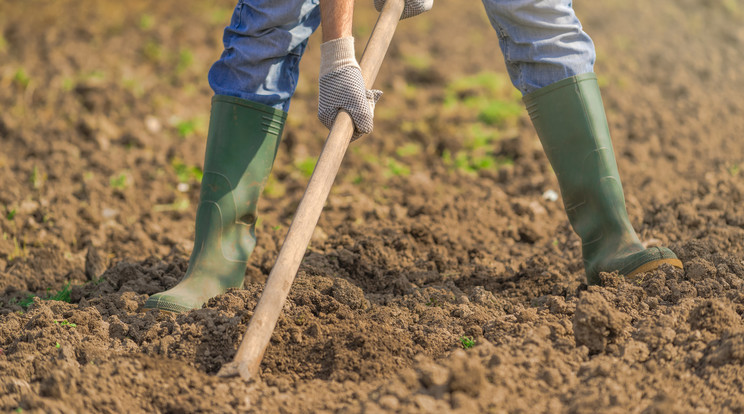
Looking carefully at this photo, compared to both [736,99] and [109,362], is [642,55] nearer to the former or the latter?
[736,99]

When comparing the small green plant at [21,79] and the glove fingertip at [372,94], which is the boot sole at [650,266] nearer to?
the glove fingertip at [372,94]

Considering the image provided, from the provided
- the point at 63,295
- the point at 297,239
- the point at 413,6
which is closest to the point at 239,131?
the point at 297,239

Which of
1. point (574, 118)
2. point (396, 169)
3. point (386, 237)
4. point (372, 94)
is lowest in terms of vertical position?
point (396, 169)

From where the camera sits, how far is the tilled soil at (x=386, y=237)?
2.00 m

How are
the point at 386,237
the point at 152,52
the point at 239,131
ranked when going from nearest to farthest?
the point at 239,131, the point at 386,237, the point at 152,52

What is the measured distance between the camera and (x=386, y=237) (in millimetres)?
3293

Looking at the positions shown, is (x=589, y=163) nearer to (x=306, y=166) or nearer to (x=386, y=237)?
(x=386, y=237)

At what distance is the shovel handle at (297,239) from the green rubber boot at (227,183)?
0.44 m

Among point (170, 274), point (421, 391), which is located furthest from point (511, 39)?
point (170, 274)

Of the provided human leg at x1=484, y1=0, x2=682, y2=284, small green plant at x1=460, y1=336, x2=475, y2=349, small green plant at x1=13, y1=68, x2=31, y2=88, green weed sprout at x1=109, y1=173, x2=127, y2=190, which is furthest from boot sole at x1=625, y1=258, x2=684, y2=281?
small green plant at x1=13, y1=68, x2=31, y2=88

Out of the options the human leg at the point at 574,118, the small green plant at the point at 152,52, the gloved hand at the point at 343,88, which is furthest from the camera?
the small green plant at the point at 152,52

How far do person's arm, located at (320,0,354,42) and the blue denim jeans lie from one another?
8.2 inches

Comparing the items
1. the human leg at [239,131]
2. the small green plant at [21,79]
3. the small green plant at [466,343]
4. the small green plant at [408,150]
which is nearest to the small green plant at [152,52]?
the small green plant at [21,79]

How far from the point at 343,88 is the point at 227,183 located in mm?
641
